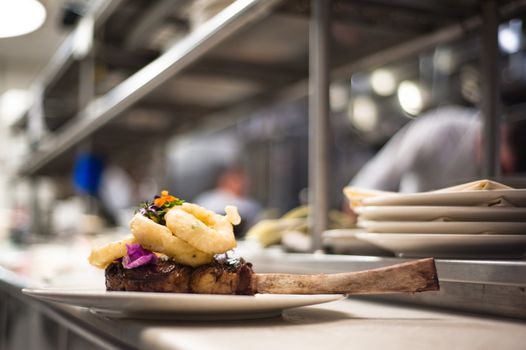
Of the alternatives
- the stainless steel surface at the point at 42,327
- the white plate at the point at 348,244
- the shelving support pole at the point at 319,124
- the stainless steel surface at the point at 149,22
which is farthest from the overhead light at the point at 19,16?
the white plate at the point at 348,244

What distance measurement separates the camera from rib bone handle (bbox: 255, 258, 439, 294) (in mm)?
668

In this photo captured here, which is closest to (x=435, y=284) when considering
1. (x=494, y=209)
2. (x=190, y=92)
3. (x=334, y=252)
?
(x=494, y=209)

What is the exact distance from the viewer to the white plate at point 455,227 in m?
0.80

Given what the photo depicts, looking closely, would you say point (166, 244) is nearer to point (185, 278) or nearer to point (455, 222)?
point (185, 278)

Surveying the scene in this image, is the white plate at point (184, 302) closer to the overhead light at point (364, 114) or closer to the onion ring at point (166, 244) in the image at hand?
the onion ring at point (166, 244)

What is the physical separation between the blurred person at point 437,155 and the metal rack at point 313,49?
570 mm

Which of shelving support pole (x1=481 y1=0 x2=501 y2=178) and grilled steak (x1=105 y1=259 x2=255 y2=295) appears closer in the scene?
grilled steak (x1=105 y1=259 x2=255 y2=295)

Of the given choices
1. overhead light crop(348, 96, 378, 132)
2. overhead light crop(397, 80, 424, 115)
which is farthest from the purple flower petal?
overhead light crop(348, 96, 378, 132)

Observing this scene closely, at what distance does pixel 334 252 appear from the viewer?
1.17 meters

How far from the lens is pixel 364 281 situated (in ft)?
2.33

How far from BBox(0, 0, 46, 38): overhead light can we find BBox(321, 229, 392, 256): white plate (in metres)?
2.23

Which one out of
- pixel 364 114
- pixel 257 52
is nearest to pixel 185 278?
pixel 257 52

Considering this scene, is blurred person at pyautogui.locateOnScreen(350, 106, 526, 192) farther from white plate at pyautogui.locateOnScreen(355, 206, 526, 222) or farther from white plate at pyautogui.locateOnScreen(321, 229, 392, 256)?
white plate at pyautogui.locateOnScreen(355, 206, 526, 222)

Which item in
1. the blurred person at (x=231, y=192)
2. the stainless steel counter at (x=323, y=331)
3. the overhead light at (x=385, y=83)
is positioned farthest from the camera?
the blurred person at (x=231, y=192)
